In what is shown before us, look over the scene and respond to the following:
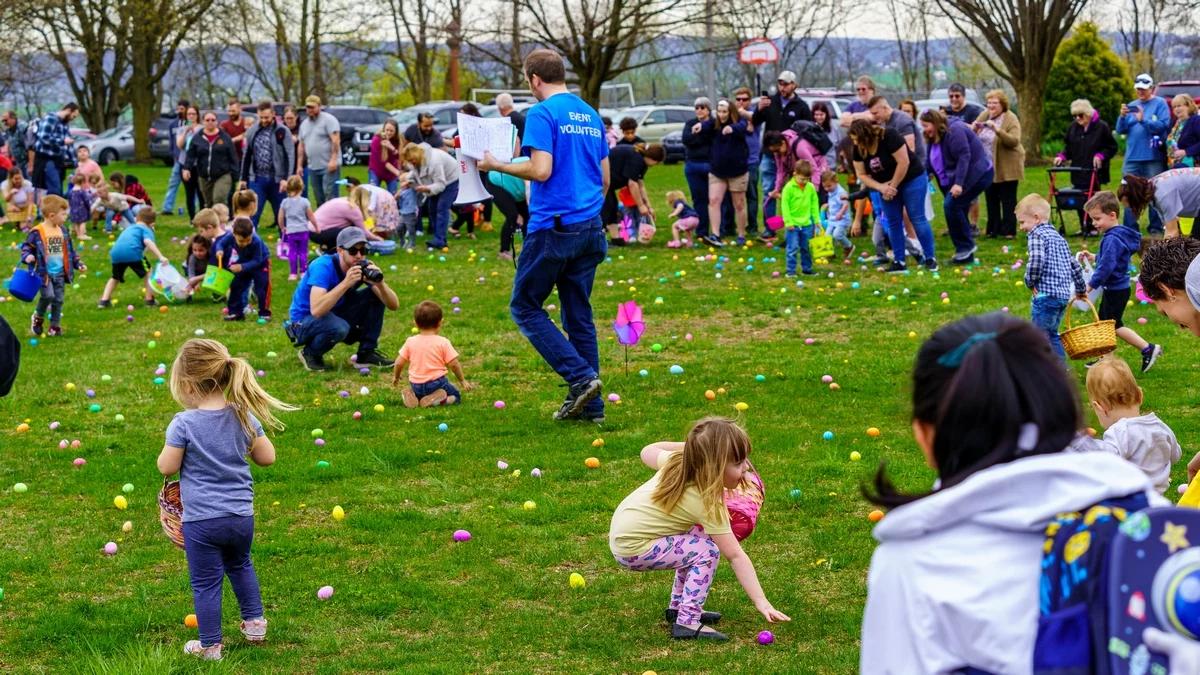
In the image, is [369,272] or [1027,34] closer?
[369,272]

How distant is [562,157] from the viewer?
8164mm

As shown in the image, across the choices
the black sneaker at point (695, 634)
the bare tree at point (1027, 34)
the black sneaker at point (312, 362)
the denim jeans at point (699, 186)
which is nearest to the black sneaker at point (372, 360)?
the black sneaker at point (312, 362)

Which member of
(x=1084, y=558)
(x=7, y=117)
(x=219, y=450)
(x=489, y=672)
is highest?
(x=7, y=117)

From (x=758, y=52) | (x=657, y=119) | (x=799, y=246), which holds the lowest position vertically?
(x=799, y=246)

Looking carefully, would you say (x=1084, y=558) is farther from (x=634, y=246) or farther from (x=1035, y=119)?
(x=1035, y=119)

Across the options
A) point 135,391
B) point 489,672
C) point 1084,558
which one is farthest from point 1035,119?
point 1084,558

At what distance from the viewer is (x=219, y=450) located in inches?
200

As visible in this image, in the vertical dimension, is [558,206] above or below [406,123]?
below

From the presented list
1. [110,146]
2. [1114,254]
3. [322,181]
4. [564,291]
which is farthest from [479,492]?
[110,146]

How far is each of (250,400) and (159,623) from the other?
116 cm

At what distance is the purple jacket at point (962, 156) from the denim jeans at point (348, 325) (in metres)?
7.95

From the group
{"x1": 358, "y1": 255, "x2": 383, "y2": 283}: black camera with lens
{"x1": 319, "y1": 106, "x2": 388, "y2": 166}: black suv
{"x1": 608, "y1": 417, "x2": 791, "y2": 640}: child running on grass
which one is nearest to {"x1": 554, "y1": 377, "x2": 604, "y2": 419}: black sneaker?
{"x1": 358, "y1": 255, "x2": 383, "y2": 283}: black camera with lens

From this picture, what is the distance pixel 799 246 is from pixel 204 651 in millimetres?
10924

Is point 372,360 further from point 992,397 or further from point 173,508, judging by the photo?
point 992,397
